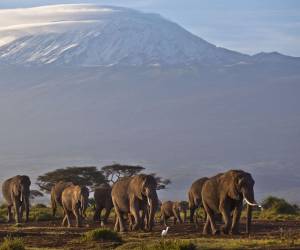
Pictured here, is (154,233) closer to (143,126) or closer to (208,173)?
(208,173)

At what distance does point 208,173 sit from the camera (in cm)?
12706

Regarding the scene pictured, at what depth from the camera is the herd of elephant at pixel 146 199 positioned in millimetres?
22078

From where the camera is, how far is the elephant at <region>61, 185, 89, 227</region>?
2875 centimetres

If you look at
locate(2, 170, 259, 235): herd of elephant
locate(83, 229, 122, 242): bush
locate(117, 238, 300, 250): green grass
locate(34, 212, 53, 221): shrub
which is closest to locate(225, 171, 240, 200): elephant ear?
locate(2, 170, 259, 235): herd of elephant

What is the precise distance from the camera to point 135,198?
25922 millimetres

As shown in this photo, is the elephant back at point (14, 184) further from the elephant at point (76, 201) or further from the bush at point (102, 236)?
the bush at point (102, 236)

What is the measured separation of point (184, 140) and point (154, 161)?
25.2m

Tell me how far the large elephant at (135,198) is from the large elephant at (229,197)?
6.20 ft

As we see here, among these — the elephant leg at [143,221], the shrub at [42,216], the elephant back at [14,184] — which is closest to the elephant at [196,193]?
the elephant leg at [143,221]

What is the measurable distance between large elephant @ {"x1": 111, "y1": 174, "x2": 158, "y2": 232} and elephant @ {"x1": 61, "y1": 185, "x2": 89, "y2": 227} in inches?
63.9

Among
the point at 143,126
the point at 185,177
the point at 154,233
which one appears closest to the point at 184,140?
the point at 143,126

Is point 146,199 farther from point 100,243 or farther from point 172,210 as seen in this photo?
point 172,210

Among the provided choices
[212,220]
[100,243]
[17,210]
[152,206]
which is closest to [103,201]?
[17,210]

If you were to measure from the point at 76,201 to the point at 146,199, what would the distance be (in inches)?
164
